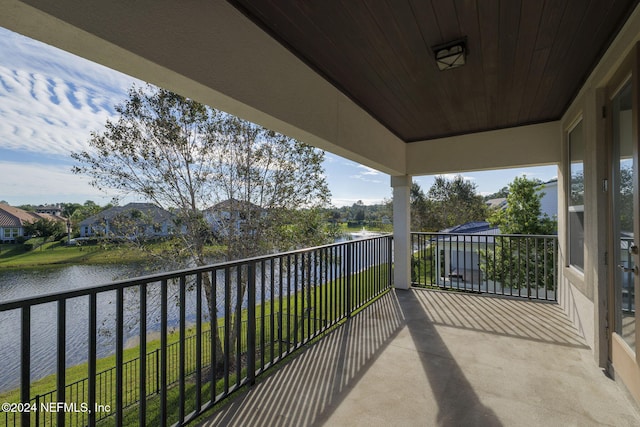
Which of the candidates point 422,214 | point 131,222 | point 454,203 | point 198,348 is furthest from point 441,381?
point 454,203

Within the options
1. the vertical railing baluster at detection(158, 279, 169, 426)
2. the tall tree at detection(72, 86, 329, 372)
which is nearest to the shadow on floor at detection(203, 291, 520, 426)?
the vertical railing baluster at detection(158, 279, 169, 426)

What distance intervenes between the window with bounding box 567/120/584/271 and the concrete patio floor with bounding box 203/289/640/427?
32.4 inches

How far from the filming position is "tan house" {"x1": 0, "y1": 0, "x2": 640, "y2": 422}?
54.4 inches

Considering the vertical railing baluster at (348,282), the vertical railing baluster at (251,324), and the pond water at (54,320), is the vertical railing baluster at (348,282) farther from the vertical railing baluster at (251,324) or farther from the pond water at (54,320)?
the pond water at (54,320)

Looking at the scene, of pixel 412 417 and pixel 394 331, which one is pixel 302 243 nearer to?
pixel 394 331

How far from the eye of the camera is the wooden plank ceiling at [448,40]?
5.76 feet

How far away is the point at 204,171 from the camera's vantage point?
5.95 meters

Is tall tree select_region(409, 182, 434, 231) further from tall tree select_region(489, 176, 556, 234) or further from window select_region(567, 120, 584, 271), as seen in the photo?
window select_region(567, 120, 584, 271)

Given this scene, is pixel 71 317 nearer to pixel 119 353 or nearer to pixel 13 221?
pixel 119 353

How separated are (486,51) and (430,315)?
287 cm

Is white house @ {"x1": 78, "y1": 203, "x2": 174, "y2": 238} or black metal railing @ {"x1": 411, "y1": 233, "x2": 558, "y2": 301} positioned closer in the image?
black metal railing @ {"x1": 411, "y1": 233, "x2": 558, "y2": 301}

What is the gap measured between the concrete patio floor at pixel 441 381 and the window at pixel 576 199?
82cm

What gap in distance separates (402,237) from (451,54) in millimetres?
3158

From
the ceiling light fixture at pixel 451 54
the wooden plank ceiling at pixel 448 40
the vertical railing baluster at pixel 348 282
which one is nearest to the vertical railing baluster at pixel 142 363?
the wooden plank ceiling at pixel 448 40
